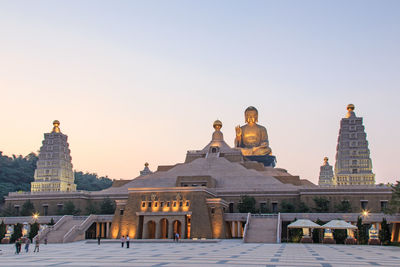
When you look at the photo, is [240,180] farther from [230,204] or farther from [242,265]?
[242,265]

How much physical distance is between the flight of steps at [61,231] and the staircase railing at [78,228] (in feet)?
1.94

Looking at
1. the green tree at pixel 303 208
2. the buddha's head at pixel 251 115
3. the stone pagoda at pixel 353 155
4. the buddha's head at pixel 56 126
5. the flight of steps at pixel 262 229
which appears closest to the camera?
the flight of steps at pixel 262 229

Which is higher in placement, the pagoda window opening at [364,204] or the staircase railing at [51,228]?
the pagoda window opening at [364,204]

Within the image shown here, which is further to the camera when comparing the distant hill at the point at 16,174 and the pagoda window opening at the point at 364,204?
the distant hill at the point at 16,174

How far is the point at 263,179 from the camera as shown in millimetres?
69500

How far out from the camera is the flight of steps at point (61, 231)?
53250 mm

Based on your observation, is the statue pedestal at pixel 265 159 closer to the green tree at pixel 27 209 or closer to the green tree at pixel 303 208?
the green tree at pixel 303 208

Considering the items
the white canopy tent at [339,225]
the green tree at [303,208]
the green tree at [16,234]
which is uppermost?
the green tree at [303,208]

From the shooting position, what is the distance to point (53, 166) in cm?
9144

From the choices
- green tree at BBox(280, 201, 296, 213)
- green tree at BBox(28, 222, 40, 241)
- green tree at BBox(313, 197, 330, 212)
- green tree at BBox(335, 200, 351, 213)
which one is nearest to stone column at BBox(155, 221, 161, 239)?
green tree at BBox(28, 222, 40, 241)

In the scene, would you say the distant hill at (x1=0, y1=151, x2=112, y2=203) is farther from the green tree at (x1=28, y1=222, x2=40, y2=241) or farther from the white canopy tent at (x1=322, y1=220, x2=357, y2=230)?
the white canopy tent at (x1=322, y1=220, x2=357, y2=230)

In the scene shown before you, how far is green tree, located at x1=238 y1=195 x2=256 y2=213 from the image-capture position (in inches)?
2443

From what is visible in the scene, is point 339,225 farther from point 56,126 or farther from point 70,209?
point 56,126

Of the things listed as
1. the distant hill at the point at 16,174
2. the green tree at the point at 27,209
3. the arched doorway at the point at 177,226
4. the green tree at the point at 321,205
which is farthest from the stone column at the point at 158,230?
the distant hill at the point at 16,174
